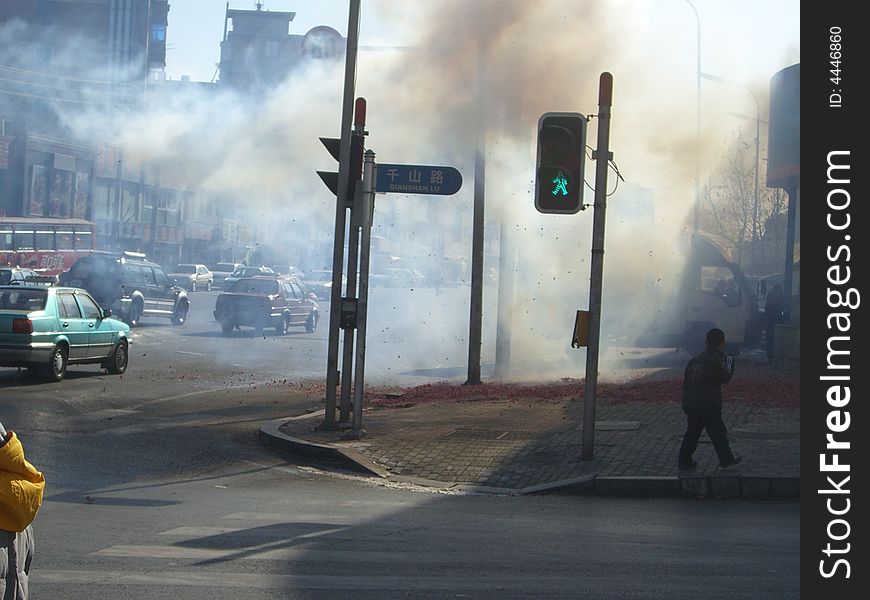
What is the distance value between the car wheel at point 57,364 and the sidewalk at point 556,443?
4837 millimetres

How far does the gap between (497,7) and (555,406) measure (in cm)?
728

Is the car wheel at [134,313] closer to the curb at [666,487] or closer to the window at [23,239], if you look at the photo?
the window at [23,239]

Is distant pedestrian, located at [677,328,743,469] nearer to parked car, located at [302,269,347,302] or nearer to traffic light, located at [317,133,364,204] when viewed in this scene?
traffic light, located at [317,133,364,204]

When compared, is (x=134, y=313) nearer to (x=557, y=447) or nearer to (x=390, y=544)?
(x=557, y=447)

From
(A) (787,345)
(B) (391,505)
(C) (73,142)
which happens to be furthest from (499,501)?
(C) (73,142)

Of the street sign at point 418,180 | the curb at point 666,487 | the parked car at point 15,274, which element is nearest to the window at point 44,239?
the parked car at point 15,274

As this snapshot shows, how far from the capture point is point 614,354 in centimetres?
2545

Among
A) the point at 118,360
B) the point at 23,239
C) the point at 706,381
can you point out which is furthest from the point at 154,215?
the point at 706,381

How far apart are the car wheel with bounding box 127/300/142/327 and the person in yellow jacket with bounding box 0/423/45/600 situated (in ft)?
88.9

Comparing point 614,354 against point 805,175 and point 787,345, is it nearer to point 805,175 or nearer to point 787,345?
point 787,345

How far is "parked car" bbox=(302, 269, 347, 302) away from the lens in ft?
151

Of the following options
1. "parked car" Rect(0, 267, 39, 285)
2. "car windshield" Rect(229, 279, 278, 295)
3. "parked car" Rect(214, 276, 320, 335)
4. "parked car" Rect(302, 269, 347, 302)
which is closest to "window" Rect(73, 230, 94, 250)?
"parked car" Rect(0, 267, 39, 285)

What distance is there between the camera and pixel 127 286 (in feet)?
100.0

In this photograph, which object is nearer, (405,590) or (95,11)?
(405,590)
